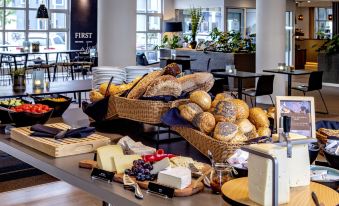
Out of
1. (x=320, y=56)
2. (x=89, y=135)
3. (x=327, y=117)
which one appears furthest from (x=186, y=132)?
(x=320, y=56)

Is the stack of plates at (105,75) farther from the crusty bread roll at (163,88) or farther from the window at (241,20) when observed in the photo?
the window at (241,20)

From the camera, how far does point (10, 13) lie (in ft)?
51.9

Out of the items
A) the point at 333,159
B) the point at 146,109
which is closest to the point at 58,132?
the point at 146,109

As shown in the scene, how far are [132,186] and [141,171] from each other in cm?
9

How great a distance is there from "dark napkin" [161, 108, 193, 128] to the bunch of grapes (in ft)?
1.57

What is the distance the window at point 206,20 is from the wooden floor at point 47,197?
42.8 ft

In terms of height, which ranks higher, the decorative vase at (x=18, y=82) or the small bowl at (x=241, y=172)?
the decorative vase at (x=18, y=82)

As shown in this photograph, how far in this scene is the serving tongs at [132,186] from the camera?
162cm

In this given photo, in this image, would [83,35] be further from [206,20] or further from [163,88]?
[163,88]

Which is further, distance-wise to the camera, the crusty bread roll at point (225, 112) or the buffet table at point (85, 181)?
the crusty bread roll at point (225, 112)

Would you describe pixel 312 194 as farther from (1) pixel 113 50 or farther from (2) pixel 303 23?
(2) pixel 303 23

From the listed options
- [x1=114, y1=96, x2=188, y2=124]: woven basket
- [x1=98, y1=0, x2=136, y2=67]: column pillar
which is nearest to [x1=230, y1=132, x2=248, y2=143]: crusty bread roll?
[x1=114, y1=96, x2=188, y2=124]: woven basket

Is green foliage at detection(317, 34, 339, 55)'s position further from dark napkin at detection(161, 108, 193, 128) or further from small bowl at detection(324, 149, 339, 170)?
small bowl at detection(324, 149, 339, 170)

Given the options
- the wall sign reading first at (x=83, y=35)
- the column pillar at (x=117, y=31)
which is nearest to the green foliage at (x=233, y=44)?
the wall sign reading first at (x=83, y=35)
